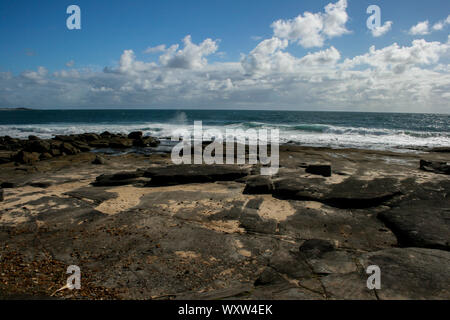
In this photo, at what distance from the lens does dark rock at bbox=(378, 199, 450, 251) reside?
3.78 meters

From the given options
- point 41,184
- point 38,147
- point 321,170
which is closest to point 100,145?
point 38,147

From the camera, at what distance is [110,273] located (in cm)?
325

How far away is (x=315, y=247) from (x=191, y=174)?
4.46 metres

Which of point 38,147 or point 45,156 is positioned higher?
point 38,147

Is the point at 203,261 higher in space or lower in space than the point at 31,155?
lower

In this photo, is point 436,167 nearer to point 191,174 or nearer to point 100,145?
point 191,174

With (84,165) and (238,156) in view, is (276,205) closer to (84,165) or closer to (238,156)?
(238,156)

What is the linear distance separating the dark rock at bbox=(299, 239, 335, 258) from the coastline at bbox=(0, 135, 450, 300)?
0.02 meters

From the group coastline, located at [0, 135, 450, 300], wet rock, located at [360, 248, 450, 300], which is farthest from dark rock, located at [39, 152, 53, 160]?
wet rock, located at [360, 248, 450, 300]

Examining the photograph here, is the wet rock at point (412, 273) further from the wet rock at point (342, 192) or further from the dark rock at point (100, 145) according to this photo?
the dark rock at point (100, 145)

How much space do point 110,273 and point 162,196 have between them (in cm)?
308

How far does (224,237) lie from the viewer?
420 cm
